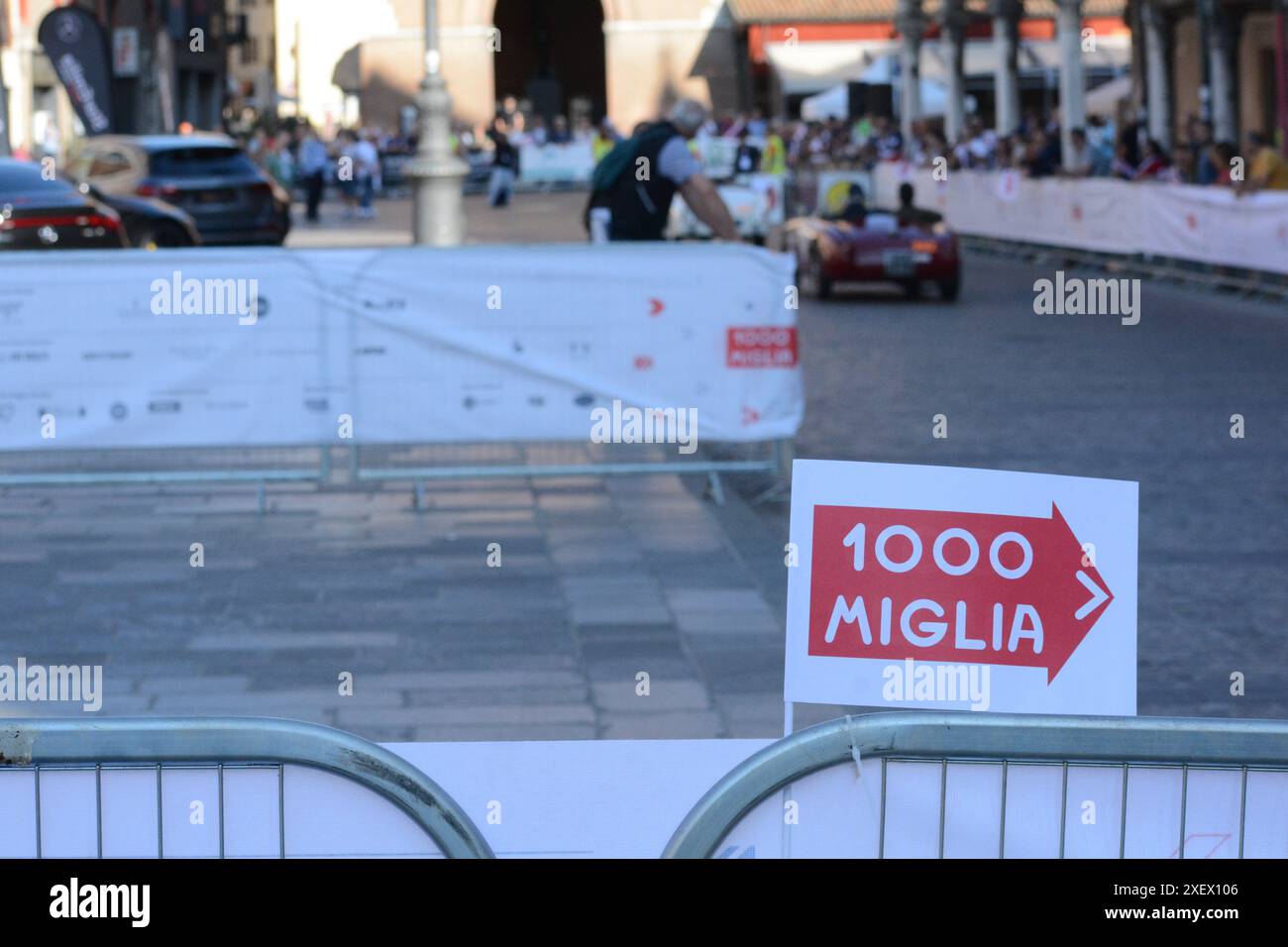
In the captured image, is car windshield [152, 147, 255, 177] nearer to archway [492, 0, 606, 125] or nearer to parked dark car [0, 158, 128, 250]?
parked dark car [0, 158, 128, 250]

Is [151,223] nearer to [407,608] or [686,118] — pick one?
[686,118]

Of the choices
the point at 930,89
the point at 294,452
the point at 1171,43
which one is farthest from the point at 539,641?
the point at 930,89

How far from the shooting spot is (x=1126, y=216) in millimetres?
23453

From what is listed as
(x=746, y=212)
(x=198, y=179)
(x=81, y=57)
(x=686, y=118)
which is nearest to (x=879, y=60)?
(x=81, y=57)

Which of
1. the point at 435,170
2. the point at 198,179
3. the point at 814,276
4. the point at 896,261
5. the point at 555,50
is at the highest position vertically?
the point at 555,50

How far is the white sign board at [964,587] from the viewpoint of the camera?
329cm

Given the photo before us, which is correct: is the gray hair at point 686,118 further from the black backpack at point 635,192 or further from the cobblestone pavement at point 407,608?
the cobblestone pavement at point 407,608

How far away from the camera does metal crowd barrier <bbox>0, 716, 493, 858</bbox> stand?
272cm

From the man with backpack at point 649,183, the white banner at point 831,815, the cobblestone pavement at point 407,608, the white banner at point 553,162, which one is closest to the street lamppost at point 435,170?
the man with backpack at point 649,183

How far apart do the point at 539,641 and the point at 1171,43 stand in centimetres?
3395

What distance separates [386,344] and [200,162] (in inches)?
755

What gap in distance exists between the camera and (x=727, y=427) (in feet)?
33.2

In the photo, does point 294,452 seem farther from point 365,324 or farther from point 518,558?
point 518,558

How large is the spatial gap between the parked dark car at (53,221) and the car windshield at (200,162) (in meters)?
7.13
